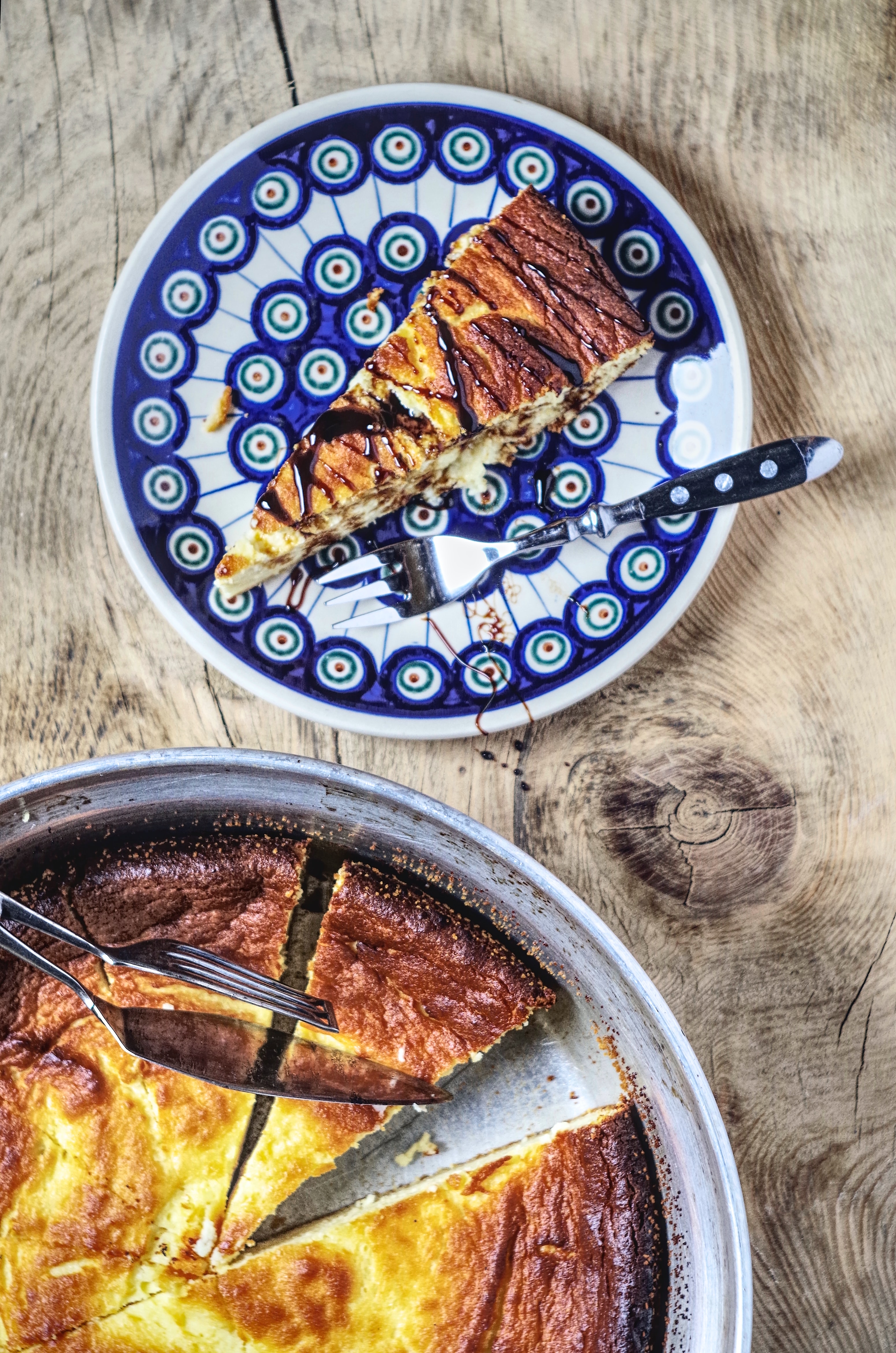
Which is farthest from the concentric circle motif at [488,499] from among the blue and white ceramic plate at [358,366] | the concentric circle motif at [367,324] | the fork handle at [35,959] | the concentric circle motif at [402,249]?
the fork handle at [35,959]

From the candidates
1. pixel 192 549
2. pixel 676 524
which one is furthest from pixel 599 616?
pixel 192 549

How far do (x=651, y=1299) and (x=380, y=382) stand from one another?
195 centimetres

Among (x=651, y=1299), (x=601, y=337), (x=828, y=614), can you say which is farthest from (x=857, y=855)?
(x=601, y=337)

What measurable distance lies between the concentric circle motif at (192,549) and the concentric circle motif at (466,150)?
0.94m

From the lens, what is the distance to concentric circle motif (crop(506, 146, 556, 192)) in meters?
1.98

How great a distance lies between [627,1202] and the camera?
6.20 ft

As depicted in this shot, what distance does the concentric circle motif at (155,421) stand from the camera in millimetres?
1940

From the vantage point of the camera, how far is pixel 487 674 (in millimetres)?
1947

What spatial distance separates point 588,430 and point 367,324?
0.53 m

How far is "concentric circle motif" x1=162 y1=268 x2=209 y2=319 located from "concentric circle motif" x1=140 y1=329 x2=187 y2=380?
0.05 m

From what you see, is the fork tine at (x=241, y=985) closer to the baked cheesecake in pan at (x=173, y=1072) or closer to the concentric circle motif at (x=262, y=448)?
the baked cheesecake in pan at (x=173, y=1072)

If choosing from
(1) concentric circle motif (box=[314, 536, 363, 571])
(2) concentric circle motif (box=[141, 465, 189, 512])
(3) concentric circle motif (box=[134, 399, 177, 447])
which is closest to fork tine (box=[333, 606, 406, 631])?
(1) concentric circle motif (box=[314, 536, 363, 571])

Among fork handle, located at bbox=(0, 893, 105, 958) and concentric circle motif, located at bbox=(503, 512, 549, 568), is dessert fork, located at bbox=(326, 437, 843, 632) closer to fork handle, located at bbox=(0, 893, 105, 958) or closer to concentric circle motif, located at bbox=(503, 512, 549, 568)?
concentric circle motif, located at bbox=(503, 512, 549, 568)

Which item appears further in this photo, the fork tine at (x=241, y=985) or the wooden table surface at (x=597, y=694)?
the wooden table surface at (x=597, y=694)
